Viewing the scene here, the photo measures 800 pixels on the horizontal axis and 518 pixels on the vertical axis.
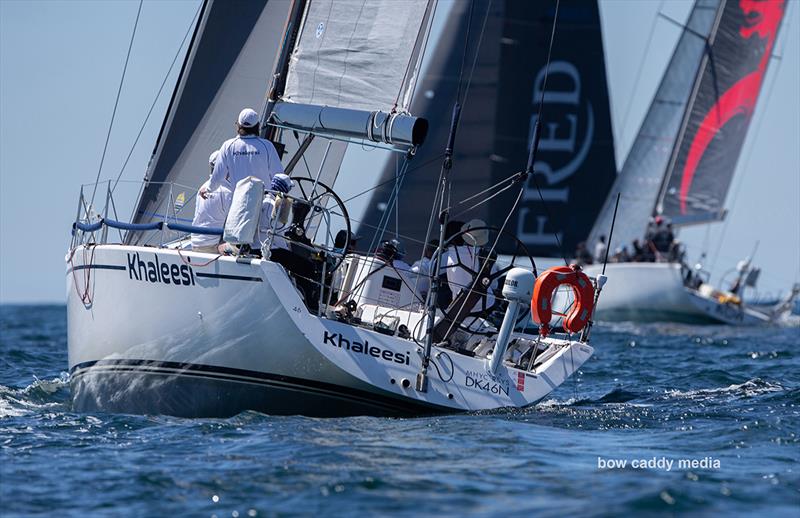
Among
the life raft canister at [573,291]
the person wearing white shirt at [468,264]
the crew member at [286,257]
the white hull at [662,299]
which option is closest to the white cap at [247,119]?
the crew member at [286,257]

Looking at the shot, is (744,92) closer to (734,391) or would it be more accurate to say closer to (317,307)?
(734,391)

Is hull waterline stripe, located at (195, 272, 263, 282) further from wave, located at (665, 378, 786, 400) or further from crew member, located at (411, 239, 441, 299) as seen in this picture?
wave, located at (665, 378, 786, 400)

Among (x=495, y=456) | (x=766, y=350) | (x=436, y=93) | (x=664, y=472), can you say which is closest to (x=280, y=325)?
(x=495, y=456)

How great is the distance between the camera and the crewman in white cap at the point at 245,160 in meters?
8.66

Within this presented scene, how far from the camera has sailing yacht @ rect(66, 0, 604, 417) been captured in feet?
26.3

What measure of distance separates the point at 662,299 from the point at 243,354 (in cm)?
1955

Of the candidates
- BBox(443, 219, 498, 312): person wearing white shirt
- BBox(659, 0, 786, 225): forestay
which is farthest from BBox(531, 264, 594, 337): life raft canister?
BBox(659, 0, 786, 225): forestay

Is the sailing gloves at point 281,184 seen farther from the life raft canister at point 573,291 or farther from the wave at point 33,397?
the wave at point 33,397

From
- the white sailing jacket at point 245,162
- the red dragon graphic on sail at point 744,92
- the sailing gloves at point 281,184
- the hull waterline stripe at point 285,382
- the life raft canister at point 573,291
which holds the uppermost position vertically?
the red dragon graphic on sail at point 744,92

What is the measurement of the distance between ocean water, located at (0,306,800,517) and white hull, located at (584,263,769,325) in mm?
16960

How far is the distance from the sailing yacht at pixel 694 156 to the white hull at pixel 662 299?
0.02m

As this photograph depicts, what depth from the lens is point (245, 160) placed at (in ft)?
28.4

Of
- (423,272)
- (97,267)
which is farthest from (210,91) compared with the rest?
(423,272)

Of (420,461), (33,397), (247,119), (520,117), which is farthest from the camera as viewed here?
(520,117)
